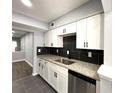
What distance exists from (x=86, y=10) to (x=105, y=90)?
165 cm

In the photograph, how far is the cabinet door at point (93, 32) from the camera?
4.88 ft

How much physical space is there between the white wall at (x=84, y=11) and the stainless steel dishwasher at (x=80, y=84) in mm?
1321

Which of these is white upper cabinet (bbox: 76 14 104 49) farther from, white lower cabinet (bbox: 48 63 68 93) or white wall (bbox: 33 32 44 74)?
white wall (bbox: 33 32 44 74)

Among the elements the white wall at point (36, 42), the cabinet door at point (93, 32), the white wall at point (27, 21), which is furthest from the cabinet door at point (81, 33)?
the white wall at point (36, 42)

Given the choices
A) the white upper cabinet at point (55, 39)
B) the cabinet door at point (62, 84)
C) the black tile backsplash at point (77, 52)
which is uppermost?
the white upper cabinet at point (55, 39)

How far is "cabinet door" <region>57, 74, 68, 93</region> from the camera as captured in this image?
177 cm

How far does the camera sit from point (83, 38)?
5.87 feet

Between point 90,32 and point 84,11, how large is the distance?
1.89ft

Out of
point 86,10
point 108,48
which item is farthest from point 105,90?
point 86,10

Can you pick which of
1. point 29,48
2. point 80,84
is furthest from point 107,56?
point 29,48

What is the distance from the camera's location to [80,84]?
1454 mm

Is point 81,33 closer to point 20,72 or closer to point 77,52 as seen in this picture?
point 77,52

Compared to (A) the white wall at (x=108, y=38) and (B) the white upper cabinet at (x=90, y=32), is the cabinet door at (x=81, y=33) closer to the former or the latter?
(B) the white upper cabinet at (x=90, y=32)
